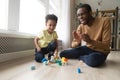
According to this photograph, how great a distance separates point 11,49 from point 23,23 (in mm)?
582

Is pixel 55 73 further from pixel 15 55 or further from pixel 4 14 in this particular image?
pixel 4 14

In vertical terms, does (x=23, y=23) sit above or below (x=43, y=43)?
above

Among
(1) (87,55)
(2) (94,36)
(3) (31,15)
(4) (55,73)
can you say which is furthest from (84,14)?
(3) (31,15)

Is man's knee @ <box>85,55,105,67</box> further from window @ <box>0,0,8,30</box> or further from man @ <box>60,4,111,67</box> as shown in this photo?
window @ <box>0,0,8,30</box>

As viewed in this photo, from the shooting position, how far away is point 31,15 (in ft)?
8.05

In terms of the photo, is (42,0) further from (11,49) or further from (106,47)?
(106,47)

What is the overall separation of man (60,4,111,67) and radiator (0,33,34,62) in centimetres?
62

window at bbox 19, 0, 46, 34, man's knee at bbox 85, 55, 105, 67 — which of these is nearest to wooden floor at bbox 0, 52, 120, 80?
man's knee at bbox 85, 55, 105, 67

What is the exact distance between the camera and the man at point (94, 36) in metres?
1.44

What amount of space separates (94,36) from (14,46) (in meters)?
0.85

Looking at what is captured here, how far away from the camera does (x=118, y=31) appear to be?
4.00 meters

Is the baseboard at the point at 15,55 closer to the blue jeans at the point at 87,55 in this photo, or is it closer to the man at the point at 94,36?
the blue jeans at the point at 87,55

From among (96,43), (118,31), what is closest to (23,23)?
(96,43)

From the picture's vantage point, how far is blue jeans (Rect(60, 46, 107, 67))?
4.59ft
